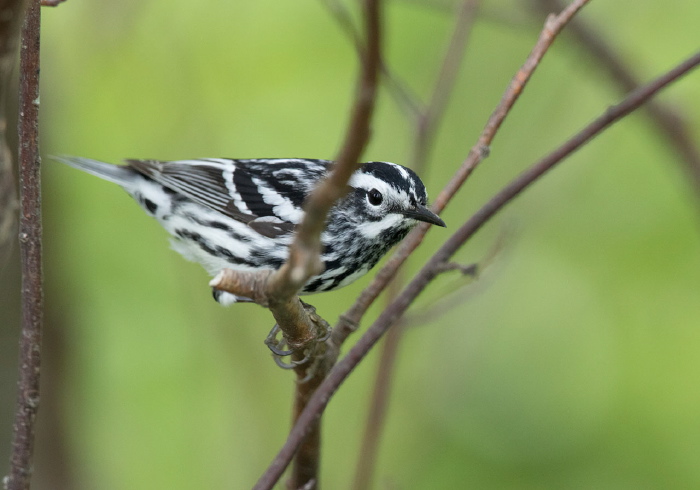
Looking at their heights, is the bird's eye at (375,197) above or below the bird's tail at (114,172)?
above

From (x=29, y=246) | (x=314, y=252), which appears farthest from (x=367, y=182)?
(x=314, y=252)

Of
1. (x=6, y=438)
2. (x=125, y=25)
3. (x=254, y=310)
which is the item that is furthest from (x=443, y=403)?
(x=125, y=25)

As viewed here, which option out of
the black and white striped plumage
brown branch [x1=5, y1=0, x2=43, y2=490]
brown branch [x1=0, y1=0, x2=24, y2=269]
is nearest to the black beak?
the black and white striped plumage

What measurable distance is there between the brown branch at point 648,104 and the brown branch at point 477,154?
5.34 ft

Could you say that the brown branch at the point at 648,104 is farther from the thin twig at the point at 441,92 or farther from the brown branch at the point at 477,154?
the brown branch at the point at 477,154

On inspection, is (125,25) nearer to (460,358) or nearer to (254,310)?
(254,310)

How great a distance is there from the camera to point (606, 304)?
6117 millimetres

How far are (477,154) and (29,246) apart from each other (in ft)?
4.94

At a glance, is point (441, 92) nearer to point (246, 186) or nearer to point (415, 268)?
point (246, 186)

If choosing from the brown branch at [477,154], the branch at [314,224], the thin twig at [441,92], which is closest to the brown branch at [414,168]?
the thin twig at [441,92]

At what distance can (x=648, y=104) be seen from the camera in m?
4.12

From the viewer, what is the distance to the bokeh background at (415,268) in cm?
529

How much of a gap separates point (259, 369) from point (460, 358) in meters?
1.58

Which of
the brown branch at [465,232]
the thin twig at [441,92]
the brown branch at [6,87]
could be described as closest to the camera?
the brown branch at [6,87]
